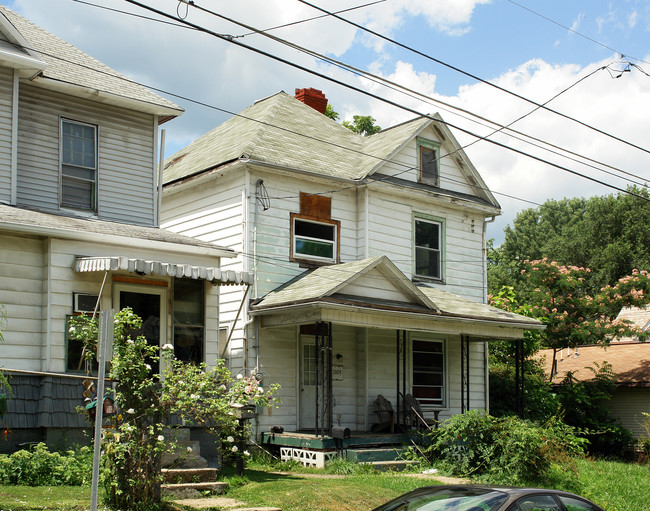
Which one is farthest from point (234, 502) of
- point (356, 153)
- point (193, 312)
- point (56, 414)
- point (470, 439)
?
point (356, 153)

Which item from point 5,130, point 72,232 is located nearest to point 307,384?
point 72,232

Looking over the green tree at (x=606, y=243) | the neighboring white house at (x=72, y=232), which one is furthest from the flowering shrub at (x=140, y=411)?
the green tree at (x=606, y=243)

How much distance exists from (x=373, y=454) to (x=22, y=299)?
7822mm

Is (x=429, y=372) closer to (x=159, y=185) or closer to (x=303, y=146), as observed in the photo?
(x=303, y=146)

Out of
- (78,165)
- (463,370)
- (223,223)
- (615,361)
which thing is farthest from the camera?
(615,361)

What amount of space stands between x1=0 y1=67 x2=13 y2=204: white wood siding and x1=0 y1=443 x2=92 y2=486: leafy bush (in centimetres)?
510

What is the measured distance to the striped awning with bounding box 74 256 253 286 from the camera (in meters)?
12.9

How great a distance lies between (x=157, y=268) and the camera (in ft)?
43.7

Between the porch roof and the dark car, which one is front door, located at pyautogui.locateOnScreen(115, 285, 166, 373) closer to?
the porch roof

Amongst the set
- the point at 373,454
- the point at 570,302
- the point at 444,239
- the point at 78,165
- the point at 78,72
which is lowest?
the point at 373,454

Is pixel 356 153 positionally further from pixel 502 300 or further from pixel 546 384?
pixel 546 384

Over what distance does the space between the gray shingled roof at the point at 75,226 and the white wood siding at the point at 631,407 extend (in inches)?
713

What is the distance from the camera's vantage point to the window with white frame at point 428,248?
2172 centimetres

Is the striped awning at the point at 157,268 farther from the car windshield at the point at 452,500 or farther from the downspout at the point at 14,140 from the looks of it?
the car windshield at the point at 452,500
